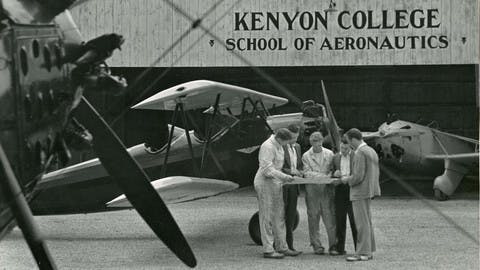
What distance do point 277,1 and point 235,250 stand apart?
4.55 m

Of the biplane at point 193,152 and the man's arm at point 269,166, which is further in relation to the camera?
the biplane at point 193,152

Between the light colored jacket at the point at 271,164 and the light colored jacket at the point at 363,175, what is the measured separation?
531 millimetres

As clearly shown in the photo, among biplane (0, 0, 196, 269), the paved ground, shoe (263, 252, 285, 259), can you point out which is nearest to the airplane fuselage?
the paved ground

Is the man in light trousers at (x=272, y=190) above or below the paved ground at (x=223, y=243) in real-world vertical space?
above

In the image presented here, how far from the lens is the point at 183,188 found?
26.0 feet

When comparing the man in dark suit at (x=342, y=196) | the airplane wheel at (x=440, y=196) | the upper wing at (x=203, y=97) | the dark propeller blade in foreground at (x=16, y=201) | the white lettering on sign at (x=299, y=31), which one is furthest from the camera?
the airplane wheel at (x=440, y=196)

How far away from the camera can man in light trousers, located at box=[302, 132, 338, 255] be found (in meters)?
7.79

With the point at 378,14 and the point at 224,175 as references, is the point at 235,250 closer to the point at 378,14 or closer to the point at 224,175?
the point at 224,175

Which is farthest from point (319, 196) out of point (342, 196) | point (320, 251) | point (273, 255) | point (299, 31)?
point (299, 31)

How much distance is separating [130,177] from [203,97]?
5840 mm

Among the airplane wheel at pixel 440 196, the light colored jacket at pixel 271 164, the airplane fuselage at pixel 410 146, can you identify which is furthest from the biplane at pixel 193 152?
the airplane fuselage at pixel 410 146

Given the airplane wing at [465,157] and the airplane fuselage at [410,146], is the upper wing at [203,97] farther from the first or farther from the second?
the airplane fuselage at [410,146]

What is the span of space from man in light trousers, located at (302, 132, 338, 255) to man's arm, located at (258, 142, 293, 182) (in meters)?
0.45

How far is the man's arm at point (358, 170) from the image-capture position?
712 cm
